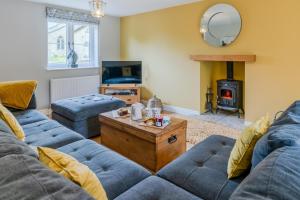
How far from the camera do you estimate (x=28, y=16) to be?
4.22 meters

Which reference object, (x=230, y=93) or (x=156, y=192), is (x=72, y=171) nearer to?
(x=156, y=192)

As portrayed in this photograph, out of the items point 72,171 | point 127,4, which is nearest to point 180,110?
point 127,4

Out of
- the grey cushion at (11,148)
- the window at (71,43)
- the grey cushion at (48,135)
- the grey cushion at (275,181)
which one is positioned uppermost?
the window at (71,43)

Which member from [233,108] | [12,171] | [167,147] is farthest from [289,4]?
[12,171]

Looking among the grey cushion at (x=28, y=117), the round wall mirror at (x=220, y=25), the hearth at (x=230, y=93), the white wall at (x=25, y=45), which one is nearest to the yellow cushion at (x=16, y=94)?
the grey cushion at (x=28, y=117)

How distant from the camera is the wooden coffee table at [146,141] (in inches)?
86.7

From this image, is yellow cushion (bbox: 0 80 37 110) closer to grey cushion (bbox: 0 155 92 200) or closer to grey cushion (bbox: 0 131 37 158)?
grey cushion (bbox: 0 131 37 158)

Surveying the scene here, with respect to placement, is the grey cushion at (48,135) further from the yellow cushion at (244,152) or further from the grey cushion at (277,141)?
the grey cushion at (277,141)

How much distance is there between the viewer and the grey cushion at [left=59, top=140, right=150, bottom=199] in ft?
4.52

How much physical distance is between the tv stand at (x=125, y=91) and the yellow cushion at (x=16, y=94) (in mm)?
2164

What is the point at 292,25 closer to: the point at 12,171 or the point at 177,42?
the point at 177,42

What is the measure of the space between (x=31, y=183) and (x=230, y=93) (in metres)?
3.99

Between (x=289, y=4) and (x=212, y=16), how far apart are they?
1196 millimetres

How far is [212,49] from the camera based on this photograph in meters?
4.12
